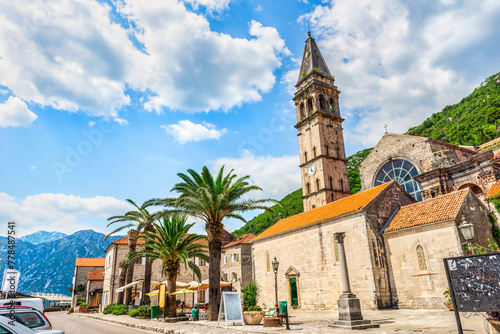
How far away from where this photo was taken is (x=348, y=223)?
2259 cm

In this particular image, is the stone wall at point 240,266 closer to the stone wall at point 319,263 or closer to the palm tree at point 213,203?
the stone wall at point 319,263

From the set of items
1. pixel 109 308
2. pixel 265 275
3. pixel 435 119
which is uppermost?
pixel 435 119

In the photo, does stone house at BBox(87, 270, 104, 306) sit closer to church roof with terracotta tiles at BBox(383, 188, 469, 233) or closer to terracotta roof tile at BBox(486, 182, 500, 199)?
church roof with terracotta tiles at BBox(383, 188, 469, 233)

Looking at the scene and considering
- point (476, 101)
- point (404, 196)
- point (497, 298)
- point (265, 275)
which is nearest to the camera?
point (497, 298)

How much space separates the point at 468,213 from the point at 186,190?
17914 millimetres

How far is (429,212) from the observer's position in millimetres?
19938

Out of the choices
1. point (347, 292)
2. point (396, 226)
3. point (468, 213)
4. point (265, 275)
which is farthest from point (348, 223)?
point (265, 275)

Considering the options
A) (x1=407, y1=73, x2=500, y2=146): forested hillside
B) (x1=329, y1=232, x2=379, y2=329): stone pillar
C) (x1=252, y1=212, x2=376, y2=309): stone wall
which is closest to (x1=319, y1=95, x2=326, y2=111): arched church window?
(x1=252, y1=212, x2=376, y2=309): stone wall

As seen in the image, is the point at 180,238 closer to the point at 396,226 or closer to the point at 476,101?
the point at 396,226

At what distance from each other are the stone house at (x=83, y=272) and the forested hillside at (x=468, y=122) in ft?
234

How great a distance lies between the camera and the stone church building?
61.5ft

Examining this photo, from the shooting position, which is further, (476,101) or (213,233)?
(476,101)

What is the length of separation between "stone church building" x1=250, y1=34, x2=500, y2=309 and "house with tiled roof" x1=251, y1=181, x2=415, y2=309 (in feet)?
0.22

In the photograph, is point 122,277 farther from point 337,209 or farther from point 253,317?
point 337,209
